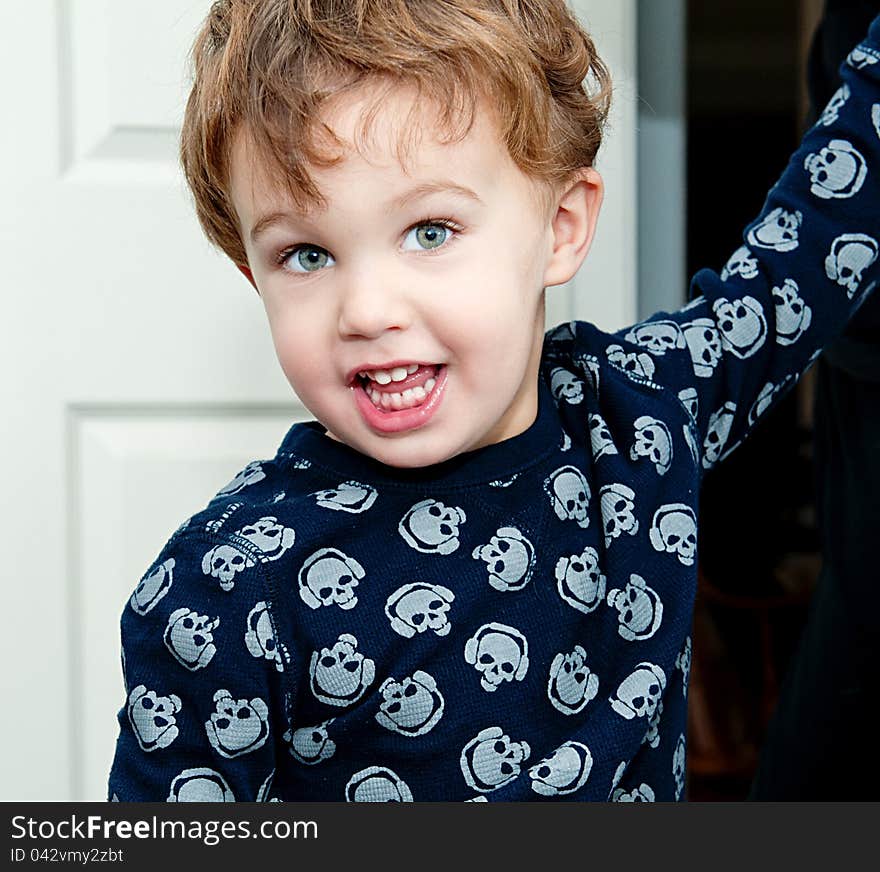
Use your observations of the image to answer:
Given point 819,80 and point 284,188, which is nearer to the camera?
point 284,188

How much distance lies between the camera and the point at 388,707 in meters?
0.71

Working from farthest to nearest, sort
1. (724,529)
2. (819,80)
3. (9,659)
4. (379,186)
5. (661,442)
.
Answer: (724,529), (819,80), (9,659), (661,442), (379,186)

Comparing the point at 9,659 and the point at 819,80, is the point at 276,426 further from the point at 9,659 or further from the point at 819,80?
the point at 819,80

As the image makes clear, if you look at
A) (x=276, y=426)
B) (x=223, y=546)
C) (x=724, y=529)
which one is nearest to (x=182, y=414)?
(x=276, y=426)

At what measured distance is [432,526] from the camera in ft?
2.45

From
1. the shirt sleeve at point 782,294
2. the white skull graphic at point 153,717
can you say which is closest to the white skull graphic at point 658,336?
the shirt sleeve at point 782,294

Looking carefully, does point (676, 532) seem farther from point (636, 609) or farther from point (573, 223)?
point (573, 223)

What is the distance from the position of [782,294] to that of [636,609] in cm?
29

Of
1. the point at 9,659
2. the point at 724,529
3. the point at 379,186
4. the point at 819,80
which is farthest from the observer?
the point at 724,529

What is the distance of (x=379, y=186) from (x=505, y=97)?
0.11m

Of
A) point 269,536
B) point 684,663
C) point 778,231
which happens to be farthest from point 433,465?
point 778,231

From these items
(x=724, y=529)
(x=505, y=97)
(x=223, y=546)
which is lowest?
(x=724, y=529)

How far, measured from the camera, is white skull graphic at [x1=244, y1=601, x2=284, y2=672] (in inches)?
26.9

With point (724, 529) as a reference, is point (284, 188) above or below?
above
